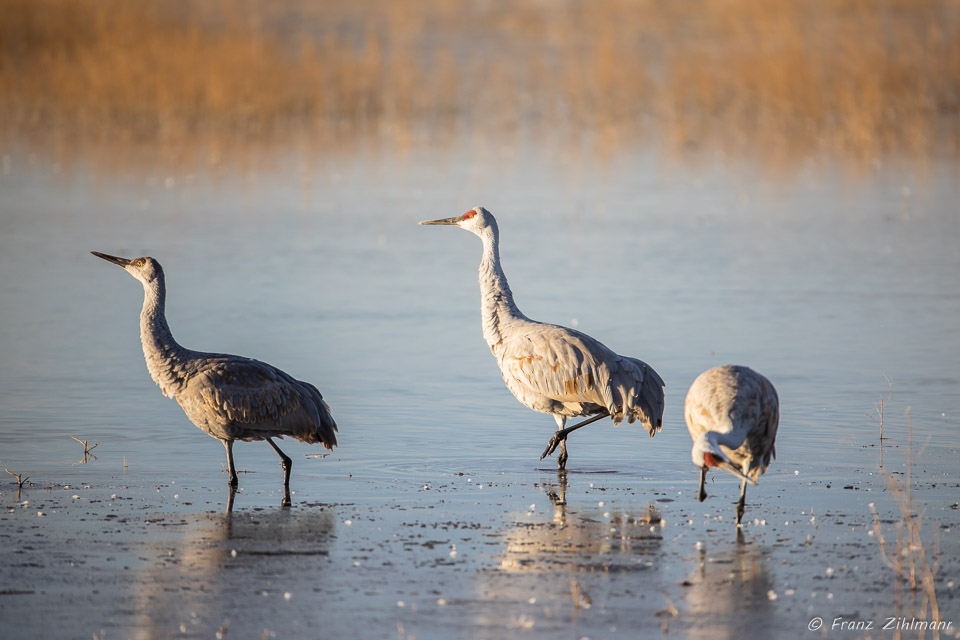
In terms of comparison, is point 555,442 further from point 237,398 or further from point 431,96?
point 431,96

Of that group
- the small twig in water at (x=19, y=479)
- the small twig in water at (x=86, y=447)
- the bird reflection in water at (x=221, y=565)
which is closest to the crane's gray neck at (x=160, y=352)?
the small twig in water at (x=86, y=447)

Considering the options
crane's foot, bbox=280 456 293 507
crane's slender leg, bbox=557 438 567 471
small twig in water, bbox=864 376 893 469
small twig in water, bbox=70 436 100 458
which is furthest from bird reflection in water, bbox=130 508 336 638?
small twig in water, bbox=864 376 893 469

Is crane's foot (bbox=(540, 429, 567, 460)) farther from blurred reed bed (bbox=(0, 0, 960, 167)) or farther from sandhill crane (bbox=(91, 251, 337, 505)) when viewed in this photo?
blurred reed bed (bbox=(0, 0, 960, 167))

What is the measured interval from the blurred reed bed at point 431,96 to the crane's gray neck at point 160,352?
570 inches

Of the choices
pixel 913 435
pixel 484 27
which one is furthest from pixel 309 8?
pixel 913 435

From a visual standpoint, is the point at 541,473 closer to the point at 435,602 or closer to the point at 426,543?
the point at 426,543

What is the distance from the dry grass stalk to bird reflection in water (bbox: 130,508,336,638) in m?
2.64

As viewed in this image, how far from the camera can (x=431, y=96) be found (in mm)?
28797

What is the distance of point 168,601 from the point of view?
6191 millimetres

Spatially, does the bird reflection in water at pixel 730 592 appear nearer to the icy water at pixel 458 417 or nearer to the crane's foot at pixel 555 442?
the icy water at pixel 458 417

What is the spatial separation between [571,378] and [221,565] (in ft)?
9.62

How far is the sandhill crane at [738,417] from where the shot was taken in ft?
24.6

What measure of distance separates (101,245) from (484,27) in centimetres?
2375

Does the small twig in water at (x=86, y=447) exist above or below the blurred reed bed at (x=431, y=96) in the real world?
below
